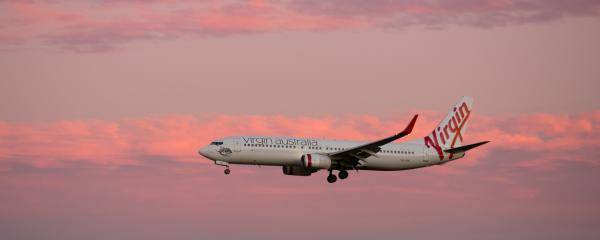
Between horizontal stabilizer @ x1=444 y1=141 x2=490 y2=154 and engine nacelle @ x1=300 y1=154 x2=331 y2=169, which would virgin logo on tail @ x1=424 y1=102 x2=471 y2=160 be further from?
engine nacelle @ x1=300 y1=154 x2=331 y2=169

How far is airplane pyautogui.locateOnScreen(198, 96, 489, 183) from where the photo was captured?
109 m

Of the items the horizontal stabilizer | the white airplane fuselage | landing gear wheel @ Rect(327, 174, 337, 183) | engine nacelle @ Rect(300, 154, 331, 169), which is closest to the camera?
the white airplane fuselage

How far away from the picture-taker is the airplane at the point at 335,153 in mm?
108562

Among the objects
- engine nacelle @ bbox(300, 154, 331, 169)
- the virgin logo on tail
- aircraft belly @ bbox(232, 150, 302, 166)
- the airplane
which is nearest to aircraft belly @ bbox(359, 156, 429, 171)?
the airplane

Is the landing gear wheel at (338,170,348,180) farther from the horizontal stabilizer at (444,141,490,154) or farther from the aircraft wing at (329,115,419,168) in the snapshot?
the horizontal stabilizer at (444,141,490,154)

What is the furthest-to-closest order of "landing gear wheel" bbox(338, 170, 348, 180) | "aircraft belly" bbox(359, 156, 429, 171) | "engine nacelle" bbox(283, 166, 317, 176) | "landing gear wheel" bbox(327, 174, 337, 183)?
"landing gear wheel" bbox(327, 174, 337, 183) < "aircraft belly" bbox(359, 156, 429, 171) < "landing gear wheel" bbox(338, 170, 348, 180) < "engine nacelle" bbox(283, 166, 317, 176)

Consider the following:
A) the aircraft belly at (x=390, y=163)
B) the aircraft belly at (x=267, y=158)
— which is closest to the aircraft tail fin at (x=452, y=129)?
the aircraft belly at (x=390, y=163)

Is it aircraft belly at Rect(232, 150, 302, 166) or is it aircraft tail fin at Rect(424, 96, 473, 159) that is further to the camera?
aircraft tail fin at Rect(424, 96, 473, 159)

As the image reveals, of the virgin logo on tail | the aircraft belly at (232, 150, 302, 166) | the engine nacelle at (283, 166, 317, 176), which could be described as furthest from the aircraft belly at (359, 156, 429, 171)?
the aircraft belly at (232, 150, 302, 166)

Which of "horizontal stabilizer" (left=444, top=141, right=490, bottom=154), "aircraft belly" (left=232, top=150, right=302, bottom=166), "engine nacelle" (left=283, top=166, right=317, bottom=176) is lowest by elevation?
"engine nacelle" (left=283, top=166, right=317, bottom=176)

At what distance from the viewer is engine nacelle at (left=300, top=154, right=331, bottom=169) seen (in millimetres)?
110062

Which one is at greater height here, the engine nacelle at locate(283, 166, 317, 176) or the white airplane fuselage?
the white airplane fuselage

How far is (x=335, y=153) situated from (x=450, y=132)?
688 inches

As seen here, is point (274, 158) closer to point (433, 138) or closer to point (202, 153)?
point (202, 153)
